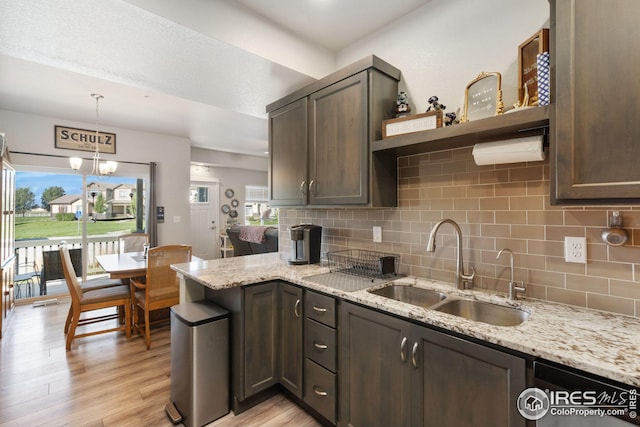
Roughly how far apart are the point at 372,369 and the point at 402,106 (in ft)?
5.25

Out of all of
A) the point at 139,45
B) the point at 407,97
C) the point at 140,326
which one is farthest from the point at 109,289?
the point at 407,97

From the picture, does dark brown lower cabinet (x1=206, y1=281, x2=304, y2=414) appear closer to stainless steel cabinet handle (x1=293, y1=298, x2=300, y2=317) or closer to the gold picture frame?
stainless steel cabinet handle (x1=293, y1=298, x2=300, y2=317)

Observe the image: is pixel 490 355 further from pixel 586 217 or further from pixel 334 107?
pixel 334 107

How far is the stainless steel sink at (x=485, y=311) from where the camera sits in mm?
1450

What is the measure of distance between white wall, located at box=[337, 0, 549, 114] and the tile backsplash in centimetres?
42

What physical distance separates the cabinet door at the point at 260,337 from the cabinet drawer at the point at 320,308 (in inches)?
11.1

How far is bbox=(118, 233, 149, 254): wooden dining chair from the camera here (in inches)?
169

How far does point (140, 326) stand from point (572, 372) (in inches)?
146

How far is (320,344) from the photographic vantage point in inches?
70.2

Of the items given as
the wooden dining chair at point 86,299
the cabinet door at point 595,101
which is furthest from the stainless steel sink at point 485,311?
the wooden dining chair at point 86,299

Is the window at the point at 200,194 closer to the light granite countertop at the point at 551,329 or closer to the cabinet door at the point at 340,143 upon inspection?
the cabinet door at the point at 340,143

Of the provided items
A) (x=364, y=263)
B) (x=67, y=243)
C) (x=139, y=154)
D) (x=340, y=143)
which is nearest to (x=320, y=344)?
(x=364, y=263)

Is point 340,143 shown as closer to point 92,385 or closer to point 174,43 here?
point 174,43

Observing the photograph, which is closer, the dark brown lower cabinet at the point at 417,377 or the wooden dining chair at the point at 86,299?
the dark brown lower cabinet at the point at 417,377
